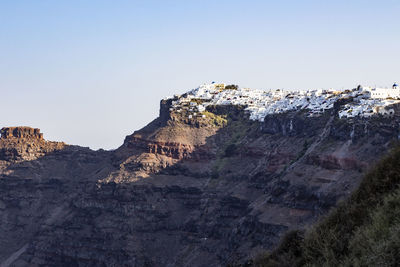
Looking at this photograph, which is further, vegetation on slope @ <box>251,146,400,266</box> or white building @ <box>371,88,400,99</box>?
white building @ <box>371,88,400,99</box>

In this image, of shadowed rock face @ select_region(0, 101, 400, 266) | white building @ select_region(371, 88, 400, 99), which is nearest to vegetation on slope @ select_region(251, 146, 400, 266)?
shadowed rock face @ select_region(0, 101, 400, 266)

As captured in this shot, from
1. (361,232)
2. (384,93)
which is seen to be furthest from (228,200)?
(361,232)

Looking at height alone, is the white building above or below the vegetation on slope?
above

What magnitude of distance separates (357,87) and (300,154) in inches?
1270

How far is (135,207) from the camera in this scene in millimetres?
189500

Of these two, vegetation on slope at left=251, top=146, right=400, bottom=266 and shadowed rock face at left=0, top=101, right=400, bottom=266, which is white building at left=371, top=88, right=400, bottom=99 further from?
vegetation on slope at left=251, top=146, right=400, bottom=266

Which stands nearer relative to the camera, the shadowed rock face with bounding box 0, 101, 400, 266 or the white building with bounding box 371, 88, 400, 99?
the shadowed rock face with bounding box 0, 101, 400, 266

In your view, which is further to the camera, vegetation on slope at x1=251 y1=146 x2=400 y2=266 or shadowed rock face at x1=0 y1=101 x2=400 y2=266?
shadowed rock face at x1=0 y1=101 x2=400 y2=266

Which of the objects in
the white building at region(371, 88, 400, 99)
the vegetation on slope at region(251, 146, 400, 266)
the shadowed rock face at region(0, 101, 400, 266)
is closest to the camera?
the vegetation on slope at region(251, 146, 400, 266)

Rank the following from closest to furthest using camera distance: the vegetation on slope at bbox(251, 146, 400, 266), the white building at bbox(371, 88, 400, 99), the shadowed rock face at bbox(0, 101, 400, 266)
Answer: the vegetation on slope at bbox(251, 146, 400, 266), the shadowed rock face at bbox(0, 101, 400, 266), the white building at bbox(371, 88, 400, 99)

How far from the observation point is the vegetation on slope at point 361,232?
24.2 meters

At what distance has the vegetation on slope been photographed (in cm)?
2419

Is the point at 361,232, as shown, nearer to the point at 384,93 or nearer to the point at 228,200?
the point at 384,93

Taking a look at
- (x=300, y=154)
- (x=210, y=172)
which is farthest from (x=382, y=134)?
(x=210, y=172)
